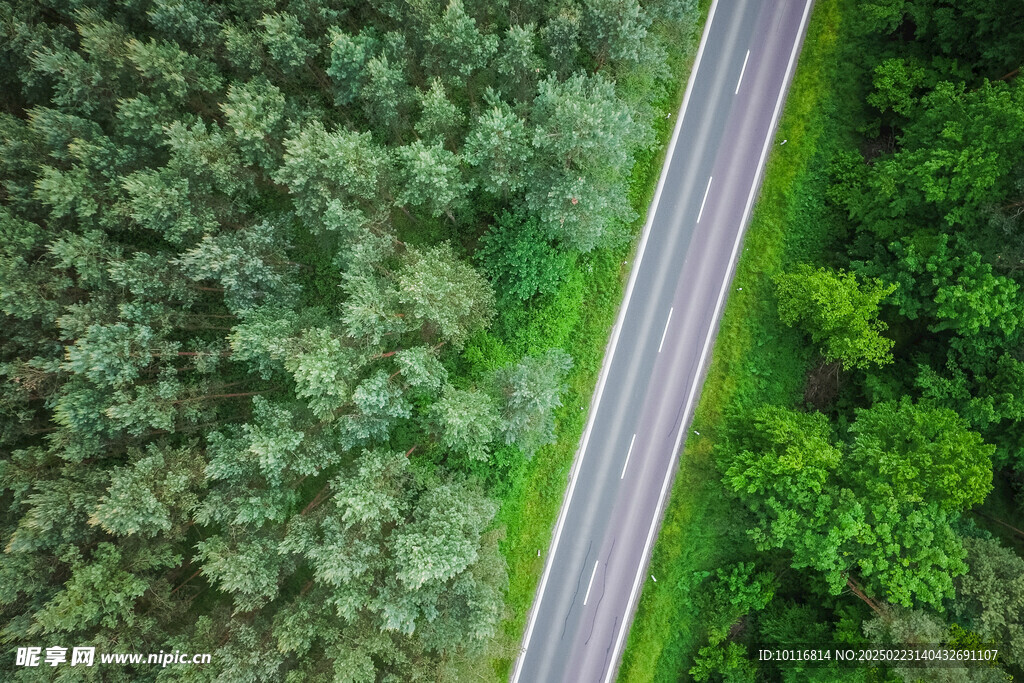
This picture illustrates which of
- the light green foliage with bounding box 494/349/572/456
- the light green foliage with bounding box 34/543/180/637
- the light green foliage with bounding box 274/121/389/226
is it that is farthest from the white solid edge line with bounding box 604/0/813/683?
the light green foliage with bounding box 34/543/180/637

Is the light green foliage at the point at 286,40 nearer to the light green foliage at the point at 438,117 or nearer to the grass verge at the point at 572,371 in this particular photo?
the light green foliage at the point at 438,117

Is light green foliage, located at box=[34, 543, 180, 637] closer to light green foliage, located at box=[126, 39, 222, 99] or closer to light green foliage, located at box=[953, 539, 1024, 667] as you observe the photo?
light green foliage, located at box=[126, 39, 222, 99]

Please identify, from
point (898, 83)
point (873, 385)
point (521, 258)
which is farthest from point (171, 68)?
point (873, 385)

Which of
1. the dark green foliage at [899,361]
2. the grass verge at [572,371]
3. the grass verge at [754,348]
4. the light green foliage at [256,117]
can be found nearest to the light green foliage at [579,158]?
the grass verge at [572,371]

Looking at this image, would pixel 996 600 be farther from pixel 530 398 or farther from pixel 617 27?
pixel 617 27

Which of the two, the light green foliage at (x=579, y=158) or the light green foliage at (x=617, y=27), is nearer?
the light green foliage at (x=579, y=158)

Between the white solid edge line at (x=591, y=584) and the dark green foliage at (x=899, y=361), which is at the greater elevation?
the dark green foliage at (x=899, y=361)

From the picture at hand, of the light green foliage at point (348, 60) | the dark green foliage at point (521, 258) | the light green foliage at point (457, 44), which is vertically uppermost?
the light green foliage at point (457, 44)

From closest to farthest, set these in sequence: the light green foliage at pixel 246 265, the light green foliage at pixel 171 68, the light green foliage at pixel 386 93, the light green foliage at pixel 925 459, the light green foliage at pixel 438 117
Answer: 1. the light green foliage at pixel 171 68
2. the light green foliage at pixel 438 117
3. the light green foliage at pixel 386 93
4. the light green foliage at pixel 246 265
5. the light green foliage at pixel 925 459
